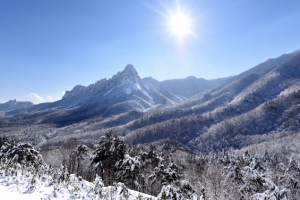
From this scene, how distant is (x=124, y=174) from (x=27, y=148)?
14379 millimetres

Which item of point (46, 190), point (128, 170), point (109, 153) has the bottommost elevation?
point (128, 170)

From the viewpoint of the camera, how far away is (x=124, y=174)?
97.1ft

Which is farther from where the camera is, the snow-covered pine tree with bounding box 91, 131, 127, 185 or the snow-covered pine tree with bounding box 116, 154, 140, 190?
the snow-covered pine tree with bounding box 91, 131, 127, 185

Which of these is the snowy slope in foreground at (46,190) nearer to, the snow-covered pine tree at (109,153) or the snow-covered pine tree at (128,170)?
the snow-covered pine tree at (128,170)

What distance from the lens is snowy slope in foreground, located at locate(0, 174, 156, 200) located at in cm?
805

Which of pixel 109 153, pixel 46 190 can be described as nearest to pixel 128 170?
pixel 109 153

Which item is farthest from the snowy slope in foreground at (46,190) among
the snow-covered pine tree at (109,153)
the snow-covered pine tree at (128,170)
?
the snow-covered pine tree at (109,153)

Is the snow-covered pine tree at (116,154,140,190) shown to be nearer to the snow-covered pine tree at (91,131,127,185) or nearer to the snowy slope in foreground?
the snow-covered pine tree at (91,131,127,185)

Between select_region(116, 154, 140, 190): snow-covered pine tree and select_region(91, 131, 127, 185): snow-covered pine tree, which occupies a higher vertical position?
select_region(91, 131, 127, 185): snow-covered pine tree

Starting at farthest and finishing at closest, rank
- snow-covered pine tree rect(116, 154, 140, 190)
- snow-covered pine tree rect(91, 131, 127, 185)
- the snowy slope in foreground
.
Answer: snow-covered pine tree rect(91, 131, 127, 185)
snow-covered pine tree rect(116, 154, 140, 190)
the snowy slope in foreground

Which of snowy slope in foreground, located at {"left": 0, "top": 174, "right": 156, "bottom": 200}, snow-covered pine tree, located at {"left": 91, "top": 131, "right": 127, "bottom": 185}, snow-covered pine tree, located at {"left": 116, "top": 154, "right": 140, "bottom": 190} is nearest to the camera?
snowy slope in foreground, located at {"left": 0, "top": 174, "right": 156, "bottom": 200}

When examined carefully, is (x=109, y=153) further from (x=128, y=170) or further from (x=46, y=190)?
(x=46, y=190)

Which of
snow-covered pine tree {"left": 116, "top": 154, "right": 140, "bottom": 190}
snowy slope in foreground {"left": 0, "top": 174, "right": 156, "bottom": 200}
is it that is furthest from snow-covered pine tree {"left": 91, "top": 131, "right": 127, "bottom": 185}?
snowy slope in foreground {"left": 0, "top": 174, "right": 156, "bottom": 200}

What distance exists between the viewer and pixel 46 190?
8.85 meters
